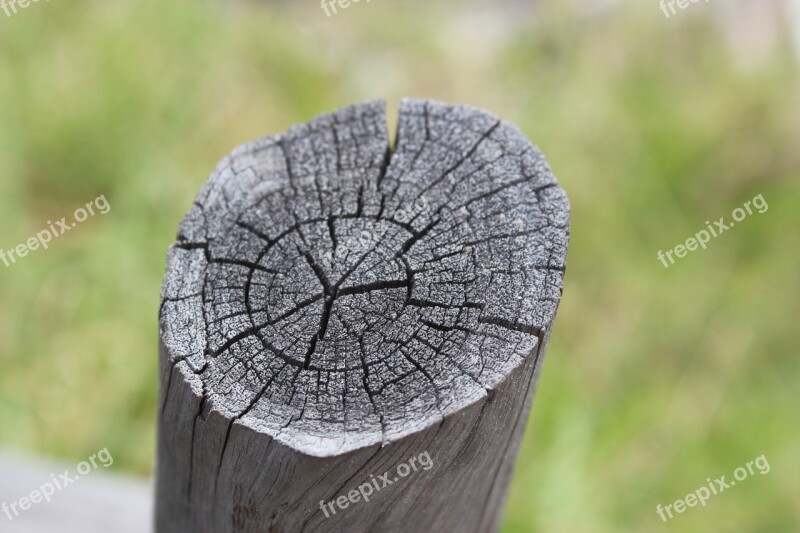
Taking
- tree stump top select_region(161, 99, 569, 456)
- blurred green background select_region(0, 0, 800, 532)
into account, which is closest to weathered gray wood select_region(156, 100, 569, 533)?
tree stump top select_region(161, 99, 569, 456)

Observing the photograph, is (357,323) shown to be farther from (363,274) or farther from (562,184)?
(562,184)

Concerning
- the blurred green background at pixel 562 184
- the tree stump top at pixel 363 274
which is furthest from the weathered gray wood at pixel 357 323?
the blurred green background at pixel 562 184

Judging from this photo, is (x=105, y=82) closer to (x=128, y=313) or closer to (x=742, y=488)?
(x=128, y=313)

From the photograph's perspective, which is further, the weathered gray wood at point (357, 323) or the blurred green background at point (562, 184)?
the blurred green background at point (562, 184)

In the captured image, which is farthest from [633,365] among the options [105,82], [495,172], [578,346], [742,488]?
[105,82]

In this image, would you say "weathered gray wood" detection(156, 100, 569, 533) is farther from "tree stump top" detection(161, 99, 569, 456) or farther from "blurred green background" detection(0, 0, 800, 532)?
"blurred green background" detection(0, 0, 800, 532)

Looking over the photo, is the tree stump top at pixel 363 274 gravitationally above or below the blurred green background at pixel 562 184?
below

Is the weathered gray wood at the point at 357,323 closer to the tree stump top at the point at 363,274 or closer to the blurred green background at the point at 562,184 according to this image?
the tree stump top at the point at 363,274
